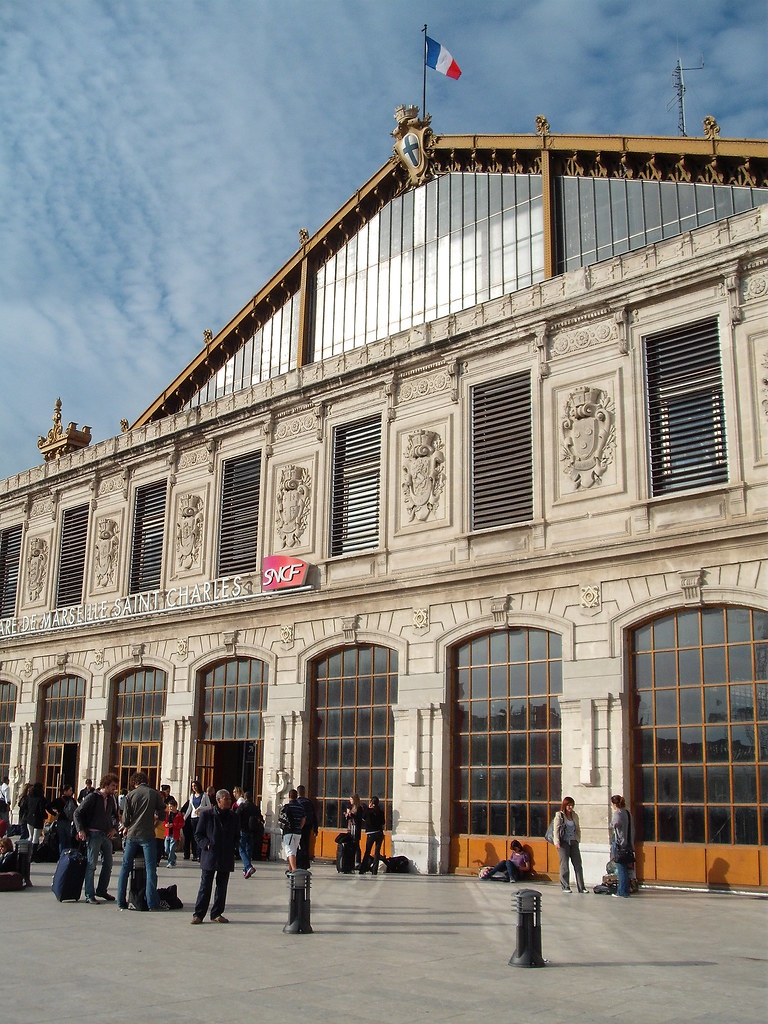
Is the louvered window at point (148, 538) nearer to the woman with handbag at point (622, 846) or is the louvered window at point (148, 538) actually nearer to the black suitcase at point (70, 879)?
the black suitcase at point (70, 879)

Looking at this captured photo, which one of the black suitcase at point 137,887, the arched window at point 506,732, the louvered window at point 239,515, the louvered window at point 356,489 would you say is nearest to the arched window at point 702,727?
the arched window at point 506,732

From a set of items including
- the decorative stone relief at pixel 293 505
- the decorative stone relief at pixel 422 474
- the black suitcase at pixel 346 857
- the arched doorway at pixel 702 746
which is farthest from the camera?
the decorative stone relief at pixel 293 505

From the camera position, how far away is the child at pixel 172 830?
23.3 metres

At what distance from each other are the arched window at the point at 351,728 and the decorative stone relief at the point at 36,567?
15.1 meters

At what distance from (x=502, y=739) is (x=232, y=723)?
30.1 feet

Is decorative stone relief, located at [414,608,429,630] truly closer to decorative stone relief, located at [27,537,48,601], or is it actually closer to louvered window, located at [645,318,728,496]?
louvered window, located at [645,318,728,496]

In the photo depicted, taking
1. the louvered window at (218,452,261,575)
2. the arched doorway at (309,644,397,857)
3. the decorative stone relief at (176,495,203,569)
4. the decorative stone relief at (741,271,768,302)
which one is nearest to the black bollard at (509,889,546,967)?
the arched doorway at (309,644,397,857)

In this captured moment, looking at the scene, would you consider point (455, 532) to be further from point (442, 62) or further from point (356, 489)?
point (442, 62)

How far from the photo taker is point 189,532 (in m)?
31.2

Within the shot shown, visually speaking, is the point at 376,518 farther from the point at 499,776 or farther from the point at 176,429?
the point at 176,429

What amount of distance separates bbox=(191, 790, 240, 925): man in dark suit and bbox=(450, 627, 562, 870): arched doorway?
8.86 m

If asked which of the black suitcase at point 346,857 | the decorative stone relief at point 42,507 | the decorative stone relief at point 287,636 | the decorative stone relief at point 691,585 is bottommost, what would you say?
the black suitcase at point 346,857

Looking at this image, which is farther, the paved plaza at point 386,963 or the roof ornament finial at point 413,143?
the roof ornament finial at point 413,143

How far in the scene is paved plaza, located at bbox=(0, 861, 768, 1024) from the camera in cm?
876
